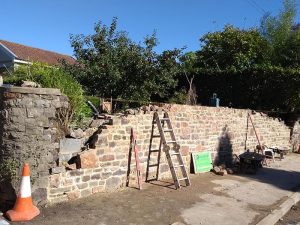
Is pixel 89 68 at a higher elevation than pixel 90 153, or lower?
higher

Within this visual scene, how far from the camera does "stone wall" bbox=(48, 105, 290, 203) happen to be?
6.98m

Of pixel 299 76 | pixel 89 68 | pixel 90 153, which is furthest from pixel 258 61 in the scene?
pixel 90 153

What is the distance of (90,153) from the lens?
716cm

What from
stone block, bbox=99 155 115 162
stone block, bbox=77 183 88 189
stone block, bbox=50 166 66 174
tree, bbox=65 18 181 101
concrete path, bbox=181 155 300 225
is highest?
tree, bbox=65 18 181 101

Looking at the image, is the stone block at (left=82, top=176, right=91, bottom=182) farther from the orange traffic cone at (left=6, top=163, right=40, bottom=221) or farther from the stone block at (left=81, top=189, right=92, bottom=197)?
the orange traffic cone at (left=6, top=163, right=40, bottom=221)

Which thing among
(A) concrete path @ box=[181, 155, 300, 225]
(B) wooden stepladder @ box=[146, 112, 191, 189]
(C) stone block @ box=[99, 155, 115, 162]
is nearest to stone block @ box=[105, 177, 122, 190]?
(C) stone block @ box=[99, 155, 115, 162]

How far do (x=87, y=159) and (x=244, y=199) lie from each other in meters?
3.58

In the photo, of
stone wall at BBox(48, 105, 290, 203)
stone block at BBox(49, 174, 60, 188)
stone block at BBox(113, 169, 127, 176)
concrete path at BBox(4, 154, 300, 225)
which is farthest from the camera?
stone block at BBox(113, 169, 127, 176)

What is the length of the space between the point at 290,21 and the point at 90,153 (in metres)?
18.5

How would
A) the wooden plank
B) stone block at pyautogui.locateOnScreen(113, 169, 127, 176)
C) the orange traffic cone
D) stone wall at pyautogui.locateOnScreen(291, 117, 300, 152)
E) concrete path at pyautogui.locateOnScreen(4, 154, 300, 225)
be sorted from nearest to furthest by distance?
the orange traffic cone < concrete path at pyautogui.locateOnScreen(4, 154, 300, 225) < stone block at pyautogui.locateOnScreen(113, 169, 127, 176) < the wooden plank < stone wall at pyautogui.locateOnScreen(291, 117, 300, 152)

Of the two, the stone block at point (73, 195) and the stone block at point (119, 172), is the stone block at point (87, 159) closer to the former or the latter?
the stone block at point (73, 195)

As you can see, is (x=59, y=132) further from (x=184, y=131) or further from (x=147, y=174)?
(x=184, y=131)

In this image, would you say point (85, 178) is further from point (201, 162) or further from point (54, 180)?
point (201, 162)

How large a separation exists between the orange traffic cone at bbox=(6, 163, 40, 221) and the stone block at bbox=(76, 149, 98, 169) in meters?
1.27
